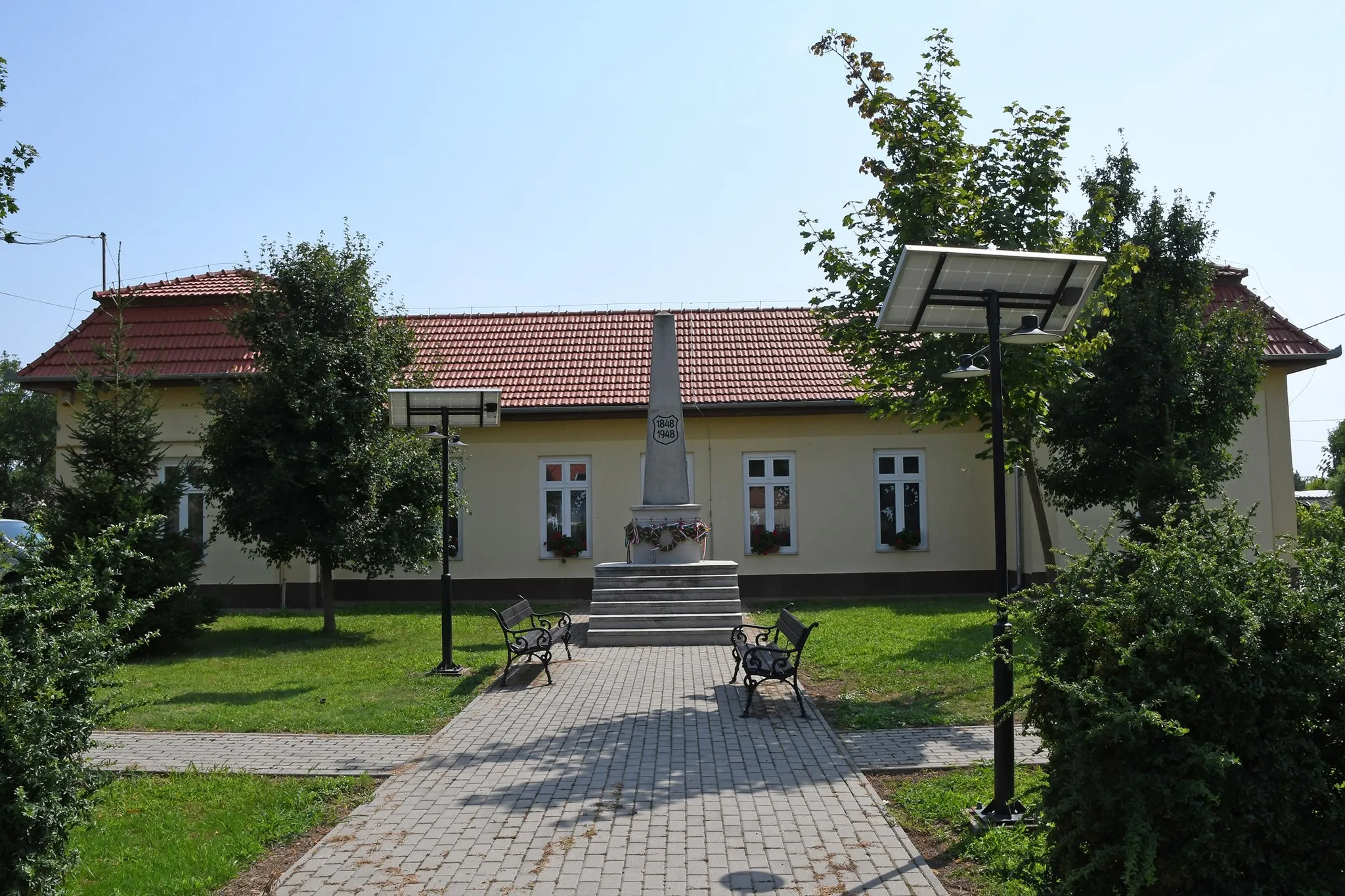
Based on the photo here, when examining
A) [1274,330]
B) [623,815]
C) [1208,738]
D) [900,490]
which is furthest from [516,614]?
[1274,330]

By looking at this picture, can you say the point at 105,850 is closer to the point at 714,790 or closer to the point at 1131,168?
the point at 714,790

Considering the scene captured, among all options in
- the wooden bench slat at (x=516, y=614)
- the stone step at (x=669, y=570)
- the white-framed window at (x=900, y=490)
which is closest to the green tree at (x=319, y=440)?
the stone step at (x=669, y=570)

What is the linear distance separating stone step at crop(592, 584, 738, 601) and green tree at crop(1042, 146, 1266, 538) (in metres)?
5.33

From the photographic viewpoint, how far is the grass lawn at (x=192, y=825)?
18.7ft

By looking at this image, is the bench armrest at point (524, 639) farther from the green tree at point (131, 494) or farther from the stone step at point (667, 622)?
the green tree at point (131, 494)

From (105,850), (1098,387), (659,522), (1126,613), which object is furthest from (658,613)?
(1126,613)

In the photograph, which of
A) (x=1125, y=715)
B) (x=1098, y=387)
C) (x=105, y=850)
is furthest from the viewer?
(x=1098, y=387)

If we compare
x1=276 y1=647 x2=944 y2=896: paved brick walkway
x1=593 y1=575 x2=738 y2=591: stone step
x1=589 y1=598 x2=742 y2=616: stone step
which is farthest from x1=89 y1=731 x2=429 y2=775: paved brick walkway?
x1=593 y1=575 x2=738 y2=591: stone step

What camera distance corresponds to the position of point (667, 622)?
1560 cm

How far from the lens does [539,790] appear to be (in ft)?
24.1

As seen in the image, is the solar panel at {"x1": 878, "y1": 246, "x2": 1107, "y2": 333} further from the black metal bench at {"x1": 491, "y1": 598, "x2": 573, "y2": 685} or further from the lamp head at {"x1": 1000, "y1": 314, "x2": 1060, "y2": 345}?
the black metal bench at {"x1": 491, "y1": 598, "x2": 573, "y2": 685}

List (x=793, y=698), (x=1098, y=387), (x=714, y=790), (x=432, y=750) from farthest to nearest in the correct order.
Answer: (x=1098, y=387), (x=793, y=698), (x=432, y=750), (x=714, y=790)

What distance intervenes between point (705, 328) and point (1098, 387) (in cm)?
1125

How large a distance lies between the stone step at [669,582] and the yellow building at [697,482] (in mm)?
Answer: 5966
